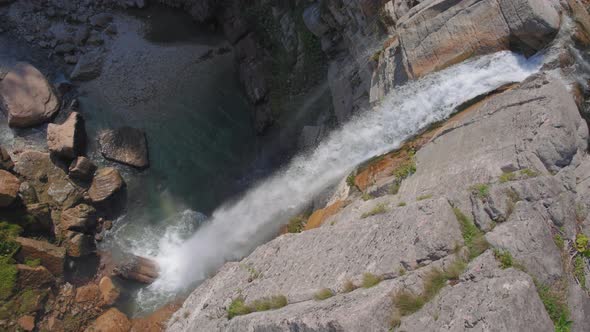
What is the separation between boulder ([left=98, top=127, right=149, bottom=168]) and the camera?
17.4m

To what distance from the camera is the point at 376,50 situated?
1443 centimetres

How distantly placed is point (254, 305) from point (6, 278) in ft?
33.2

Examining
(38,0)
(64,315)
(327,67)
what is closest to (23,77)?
(38,0)

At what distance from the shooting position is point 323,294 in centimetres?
745

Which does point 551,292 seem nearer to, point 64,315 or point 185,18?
point 64,315

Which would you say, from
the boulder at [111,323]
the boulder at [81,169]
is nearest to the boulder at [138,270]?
the boulder at [111,323]

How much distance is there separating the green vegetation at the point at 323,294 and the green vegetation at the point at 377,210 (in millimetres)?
1991

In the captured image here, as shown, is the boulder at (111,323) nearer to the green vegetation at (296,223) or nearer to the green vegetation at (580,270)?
the green vegetation at (296,223)

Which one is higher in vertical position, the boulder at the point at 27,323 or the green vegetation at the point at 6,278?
the green vegetation at the point at 6,278

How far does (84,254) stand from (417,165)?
12.1 m

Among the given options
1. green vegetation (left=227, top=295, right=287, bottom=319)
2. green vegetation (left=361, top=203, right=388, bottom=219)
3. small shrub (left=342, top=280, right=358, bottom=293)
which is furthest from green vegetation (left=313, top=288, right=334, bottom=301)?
green vegetation (left=361, top=203, right=388, bottom=219)

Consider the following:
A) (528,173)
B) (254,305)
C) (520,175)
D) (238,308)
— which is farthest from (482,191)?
(238,308)

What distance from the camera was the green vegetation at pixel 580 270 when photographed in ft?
22.1

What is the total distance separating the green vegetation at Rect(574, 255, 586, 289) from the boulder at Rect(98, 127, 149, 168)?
1514cm
